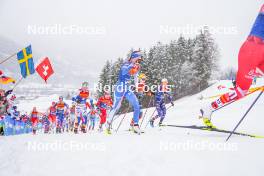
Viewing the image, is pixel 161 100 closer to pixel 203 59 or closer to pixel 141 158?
pixel 141 158

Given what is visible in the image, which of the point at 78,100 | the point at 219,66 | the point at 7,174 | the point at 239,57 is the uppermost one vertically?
the point at 219,66

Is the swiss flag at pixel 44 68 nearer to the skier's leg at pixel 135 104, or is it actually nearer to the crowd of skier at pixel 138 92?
the crowd of skier at pixel 138 92

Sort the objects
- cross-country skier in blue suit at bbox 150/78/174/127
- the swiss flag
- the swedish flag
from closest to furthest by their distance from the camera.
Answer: cross-country skier in blue suit at bbox 150/78/174/127 → the swedish flag → the swiss flag

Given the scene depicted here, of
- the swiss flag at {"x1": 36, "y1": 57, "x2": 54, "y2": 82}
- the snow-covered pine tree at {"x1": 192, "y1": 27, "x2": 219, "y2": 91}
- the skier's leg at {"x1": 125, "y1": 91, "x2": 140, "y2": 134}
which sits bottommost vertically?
the skier's leg at {"x1": 125, "y1": 91, "x2": 140, "y2": 134}

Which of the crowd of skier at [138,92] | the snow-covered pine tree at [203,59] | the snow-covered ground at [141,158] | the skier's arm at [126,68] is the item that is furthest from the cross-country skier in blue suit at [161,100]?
the snow-covered pine tree at [203,59]

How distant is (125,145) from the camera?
5.51 metres

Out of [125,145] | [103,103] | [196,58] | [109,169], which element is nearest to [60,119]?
[103,103]

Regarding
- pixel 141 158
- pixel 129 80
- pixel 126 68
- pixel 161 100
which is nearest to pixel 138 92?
pixel 129 80

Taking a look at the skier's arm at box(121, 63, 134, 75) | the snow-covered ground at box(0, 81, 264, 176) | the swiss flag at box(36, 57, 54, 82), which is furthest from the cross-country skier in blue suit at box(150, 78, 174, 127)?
the swiss flag at box(36, 57, 54, 82)

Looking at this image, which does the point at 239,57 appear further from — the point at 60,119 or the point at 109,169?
the point at 60,119

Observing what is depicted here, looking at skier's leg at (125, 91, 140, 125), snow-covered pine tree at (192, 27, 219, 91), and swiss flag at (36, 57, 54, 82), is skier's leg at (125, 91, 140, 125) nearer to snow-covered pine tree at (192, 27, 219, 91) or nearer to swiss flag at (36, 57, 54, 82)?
swiss flag at (36, 57, 54, 82)

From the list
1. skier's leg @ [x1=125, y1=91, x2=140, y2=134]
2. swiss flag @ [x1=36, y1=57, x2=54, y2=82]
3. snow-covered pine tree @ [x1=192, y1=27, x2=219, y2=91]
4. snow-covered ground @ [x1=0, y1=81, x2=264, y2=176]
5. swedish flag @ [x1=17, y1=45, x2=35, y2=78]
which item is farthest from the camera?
snow-covered pine tree @ [x1=192, y1=27, x2=219, y2=91]

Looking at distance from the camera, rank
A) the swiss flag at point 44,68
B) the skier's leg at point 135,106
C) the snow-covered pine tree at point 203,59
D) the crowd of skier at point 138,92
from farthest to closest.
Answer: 1. the snow-covered pine tree at point 203,59
2. the swiss flag at point 44,68
3. the skier's leg at point 135,106
4. the crowd of skier at point 138,92

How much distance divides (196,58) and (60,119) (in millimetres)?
40765
